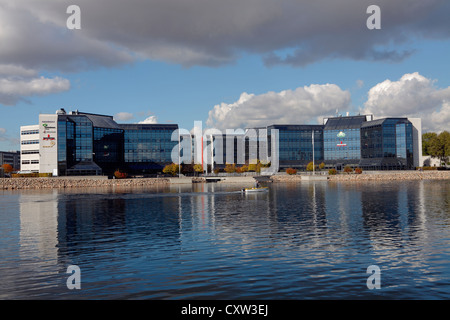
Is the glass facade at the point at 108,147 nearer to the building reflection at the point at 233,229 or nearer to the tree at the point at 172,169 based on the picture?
the tree at the point at 172,169

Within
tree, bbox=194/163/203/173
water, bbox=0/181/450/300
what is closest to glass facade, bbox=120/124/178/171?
tree, bbox=194/163/203/173

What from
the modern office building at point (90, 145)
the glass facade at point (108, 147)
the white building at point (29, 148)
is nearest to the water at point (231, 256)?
the modern office building at point (90, 145)

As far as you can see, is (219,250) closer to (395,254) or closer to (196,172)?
(395,254)

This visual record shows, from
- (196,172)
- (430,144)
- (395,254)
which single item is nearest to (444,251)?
(395,254)

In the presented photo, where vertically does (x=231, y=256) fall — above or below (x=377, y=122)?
below

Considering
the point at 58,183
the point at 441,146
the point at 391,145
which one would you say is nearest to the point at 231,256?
the point at 58,183

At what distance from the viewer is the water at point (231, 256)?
1925 cm

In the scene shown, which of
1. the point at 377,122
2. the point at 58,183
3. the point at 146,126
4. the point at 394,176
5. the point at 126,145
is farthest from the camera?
the point at 146,126

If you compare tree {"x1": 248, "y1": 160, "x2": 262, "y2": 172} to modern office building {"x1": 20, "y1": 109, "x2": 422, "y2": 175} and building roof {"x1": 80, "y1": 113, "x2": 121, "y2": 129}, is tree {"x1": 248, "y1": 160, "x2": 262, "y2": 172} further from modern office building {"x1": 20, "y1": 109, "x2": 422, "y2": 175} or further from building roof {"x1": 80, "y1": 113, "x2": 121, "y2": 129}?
building roof {"x1": 80, "y1": 113, "x2": 121, "y2": 129}

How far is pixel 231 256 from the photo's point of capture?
1031 inches

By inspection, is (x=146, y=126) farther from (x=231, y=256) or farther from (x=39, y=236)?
(x=231, y=256)

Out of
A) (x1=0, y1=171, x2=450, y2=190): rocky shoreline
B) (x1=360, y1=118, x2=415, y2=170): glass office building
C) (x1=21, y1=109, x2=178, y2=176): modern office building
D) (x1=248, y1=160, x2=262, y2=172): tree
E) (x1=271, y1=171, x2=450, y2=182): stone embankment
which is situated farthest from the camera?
(x1=248, y1=160, x2=262, y2=172): tree

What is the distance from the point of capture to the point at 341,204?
194 feet

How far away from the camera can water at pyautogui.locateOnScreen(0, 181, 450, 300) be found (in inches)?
758
